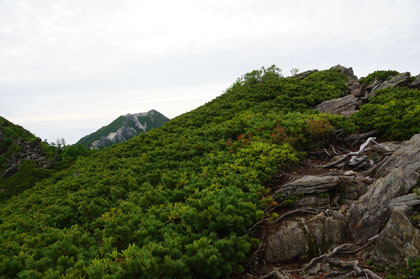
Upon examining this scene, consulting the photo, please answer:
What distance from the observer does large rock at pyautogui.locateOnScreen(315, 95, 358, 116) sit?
17923mm

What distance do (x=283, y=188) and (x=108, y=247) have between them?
666 centimetres

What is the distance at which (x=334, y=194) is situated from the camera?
844 cm

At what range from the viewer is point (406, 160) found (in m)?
8.23

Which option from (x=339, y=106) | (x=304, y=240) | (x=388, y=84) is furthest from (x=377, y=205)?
(x=388, y=84)

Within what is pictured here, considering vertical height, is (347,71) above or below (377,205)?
above

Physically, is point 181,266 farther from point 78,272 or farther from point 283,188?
point 283,188

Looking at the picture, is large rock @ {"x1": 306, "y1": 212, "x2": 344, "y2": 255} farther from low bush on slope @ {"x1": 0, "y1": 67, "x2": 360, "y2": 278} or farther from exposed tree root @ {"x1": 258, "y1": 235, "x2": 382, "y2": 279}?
low bush on slope @ {"x1": 0, "y1": 67, "x2": 360, "y2": 278}

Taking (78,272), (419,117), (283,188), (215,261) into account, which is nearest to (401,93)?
(419,117)

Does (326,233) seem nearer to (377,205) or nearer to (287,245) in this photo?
(287,245)

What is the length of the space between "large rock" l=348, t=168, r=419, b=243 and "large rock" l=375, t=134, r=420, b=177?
769 millimetres

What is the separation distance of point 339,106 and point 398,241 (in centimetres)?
1579

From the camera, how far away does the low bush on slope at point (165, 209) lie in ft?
16.7

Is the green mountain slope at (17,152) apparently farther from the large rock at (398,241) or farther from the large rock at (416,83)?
the large rock at (416,83)

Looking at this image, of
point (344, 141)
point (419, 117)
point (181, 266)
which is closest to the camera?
point (181, 266)
